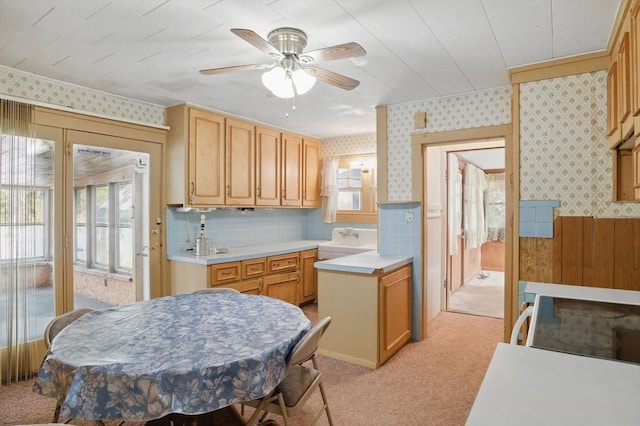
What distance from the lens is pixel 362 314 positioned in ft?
9.95

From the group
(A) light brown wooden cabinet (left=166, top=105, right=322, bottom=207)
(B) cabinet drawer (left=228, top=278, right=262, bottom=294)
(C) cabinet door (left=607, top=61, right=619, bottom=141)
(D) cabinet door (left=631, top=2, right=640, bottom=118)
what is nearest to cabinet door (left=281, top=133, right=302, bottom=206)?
(A) light brown wooden cabinet (left=166, top=105, right=322, bottom=207)

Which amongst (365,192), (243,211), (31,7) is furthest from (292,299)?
(31,7)

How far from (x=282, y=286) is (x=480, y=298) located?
296 cm

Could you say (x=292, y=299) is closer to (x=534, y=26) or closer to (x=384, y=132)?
(x=384, y=132)

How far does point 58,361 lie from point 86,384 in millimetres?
200

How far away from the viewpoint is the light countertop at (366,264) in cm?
299

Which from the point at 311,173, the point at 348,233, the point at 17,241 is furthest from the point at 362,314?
the point at 17,241

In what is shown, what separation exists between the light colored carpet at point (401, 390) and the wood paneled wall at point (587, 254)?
0.95 meters

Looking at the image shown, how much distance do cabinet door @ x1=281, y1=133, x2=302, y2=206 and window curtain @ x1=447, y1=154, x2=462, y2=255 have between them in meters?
2.02

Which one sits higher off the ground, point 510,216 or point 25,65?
point 25,65

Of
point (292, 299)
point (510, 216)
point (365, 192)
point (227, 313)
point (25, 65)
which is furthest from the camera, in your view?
point (365, 192)

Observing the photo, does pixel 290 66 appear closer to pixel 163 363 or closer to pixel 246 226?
pixel 163 363

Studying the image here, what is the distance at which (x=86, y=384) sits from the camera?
1320 millimetres

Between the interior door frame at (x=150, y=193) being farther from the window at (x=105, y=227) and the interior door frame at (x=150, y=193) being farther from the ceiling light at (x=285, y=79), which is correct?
the ceiling light at (x=285, y=79)
